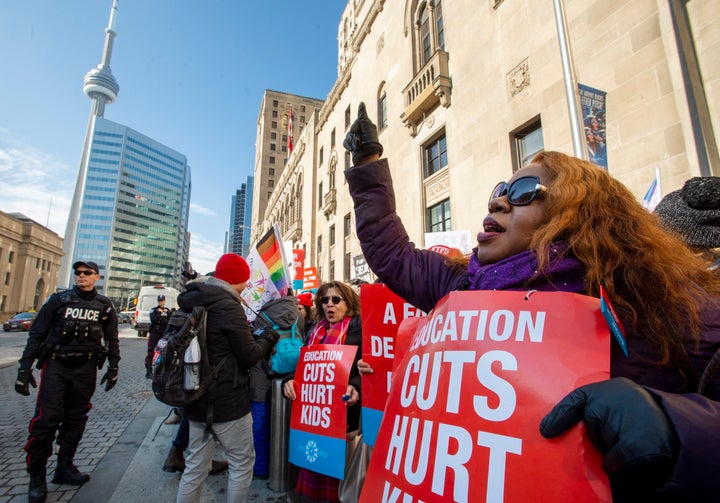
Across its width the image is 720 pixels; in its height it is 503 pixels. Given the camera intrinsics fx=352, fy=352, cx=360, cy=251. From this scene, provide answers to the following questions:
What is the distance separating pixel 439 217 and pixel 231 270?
9.75 meters

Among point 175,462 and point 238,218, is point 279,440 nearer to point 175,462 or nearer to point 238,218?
point 175,462

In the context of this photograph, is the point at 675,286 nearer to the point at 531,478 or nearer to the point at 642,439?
the point at 642,439

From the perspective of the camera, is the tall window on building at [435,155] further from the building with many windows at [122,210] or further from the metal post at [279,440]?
the building with many windows at [122,210]

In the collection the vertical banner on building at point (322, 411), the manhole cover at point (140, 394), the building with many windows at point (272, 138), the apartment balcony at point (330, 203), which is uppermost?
the building with many windows at point (272, 138)

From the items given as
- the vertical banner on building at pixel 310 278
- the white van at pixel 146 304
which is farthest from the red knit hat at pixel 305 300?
the white van at pixel 146 304

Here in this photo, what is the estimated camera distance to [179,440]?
3.81 m

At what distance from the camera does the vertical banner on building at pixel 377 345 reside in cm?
277

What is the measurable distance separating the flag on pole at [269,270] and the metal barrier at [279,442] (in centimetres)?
104

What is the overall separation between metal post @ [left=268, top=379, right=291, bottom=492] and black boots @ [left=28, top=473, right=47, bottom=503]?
1.98m

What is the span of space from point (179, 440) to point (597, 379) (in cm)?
426

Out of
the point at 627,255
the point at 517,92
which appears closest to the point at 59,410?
the point at 627,255

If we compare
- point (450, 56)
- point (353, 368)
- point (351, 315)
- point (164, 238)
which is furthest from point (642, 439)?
point (164, 238)

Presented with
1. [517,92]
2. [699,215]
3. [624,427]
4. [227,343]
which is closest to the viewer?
[624,427]

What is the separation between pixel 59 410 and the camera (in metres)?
3.53
